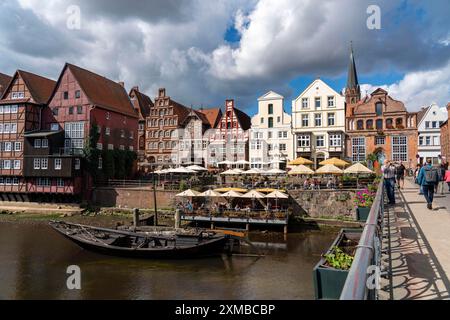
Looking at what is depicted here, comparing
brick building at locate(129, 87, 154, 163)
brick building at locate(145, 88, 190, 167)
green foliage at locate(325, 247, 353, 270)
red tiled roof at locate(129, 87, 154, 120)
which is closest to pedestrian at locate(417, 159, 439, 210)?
green foliage at locate(325, 247, 353, 270)

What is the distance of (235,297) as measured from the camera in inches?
610

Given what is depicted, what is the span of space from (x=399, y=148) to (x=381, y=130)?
3.30 m

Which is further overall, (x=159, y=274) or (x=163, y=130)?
(x=163, y=130)

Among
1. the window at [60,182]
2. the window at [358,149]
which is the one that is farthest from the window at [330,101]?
the window at [60,182]

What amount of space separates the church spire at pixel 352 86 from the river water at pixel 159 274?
147ft

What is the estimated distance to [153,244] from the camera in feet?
74.6

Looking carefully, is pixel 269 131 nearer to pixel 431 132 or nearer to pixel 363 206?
pixel 431 132

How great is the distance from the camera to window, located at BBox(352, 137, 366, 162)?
46562 mm

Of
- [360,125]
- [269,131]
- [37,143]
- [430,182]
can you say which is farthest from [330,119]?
[37,143]

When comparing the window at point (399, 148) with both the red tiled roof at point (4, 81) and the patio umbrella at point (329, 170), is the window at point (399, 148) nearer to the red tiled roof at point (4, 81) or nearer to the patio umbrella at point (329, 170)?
the patio umbrella at point (329, 170)

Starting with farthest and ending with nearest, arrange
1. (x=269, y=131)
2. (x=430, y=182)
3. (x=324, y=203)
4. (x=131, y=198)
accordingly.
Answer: (x=269, y=131) < (x=131, y=198) < (x=324, y=203) < (x=430, y=182)

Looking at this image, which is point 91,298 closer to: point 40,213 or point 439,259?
point 439,259

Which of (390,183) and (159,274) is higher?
(390,183)
